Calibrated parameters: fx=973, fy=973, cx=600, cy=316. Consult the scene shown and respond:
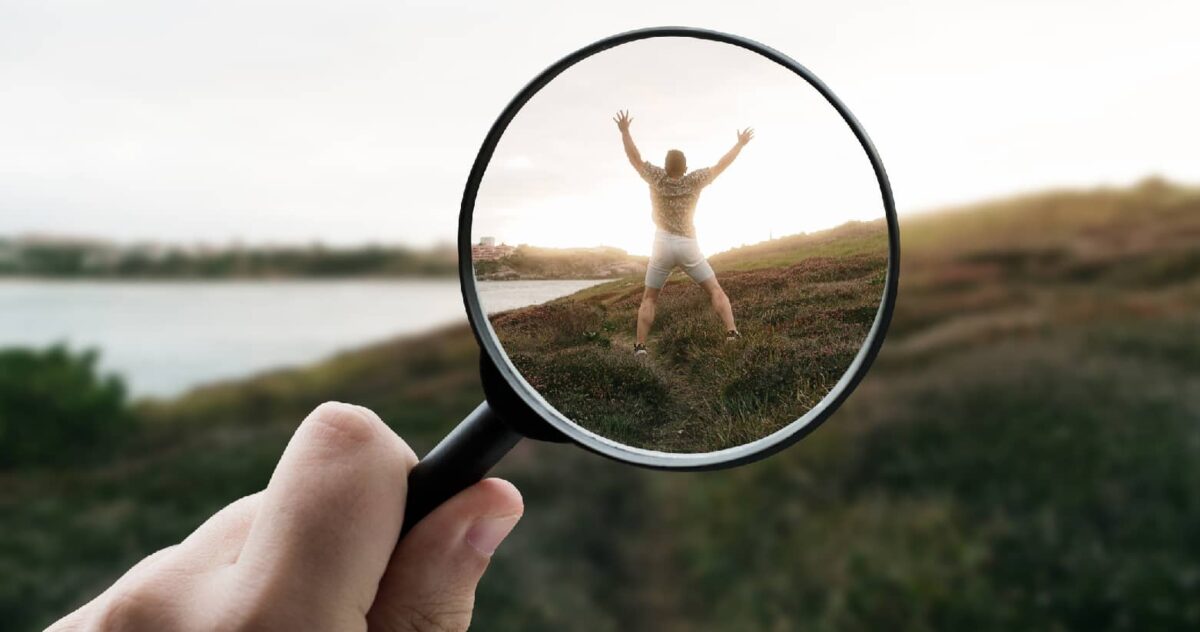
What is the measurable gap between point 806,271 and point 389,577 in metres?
0.49

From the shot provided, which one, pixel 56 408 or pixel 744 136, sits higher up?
pixel 744 136

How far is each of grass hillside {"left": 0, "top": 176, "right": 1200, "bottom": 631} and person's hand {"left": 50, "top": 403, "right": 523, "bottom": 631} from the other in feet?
9.35

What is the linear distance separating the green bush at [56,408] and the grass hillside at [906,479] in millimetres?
83

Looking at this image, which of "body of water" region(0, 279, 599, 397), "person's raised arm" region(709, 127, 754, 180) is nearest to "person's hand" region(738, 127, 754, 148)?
"person's raised arm" region(709, 127, 754, 180)

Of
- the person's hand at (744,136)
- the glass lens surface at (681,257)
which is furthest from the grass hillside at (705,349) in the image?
the person's hand at (744,136)

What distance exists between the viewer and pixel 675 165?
3.09ft

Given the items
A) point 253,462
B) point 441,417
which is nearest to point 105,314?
point 253,462

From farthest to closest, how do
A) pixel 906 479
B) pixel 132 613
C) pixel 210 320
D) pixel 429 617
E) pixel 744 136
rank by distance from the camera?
pixel 906 479, pixel 210 320, pixel 744 136, pixel 429 617, pixel 132 613

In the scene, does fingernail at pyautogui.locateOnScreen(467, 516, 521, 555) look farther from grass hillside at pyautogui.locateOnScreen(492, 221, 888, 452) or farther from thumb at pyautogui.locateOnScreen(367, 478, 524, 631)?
grass hillside at pyautogui.locateOnScreen(492, 221, 888, 452)

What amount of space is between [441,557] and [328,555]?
0.11 metres

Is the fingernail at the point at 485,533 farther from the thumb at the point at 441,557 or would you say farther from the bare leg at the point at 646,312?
the bare leg at the point at 646,312

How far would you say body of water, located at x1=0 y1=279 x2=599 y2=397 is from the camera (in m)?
3.55

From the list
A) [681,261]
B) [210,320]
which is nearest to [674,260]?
[681,261]

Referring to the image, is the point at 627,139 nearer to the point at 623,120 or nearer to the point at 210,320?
the point at 623,120
